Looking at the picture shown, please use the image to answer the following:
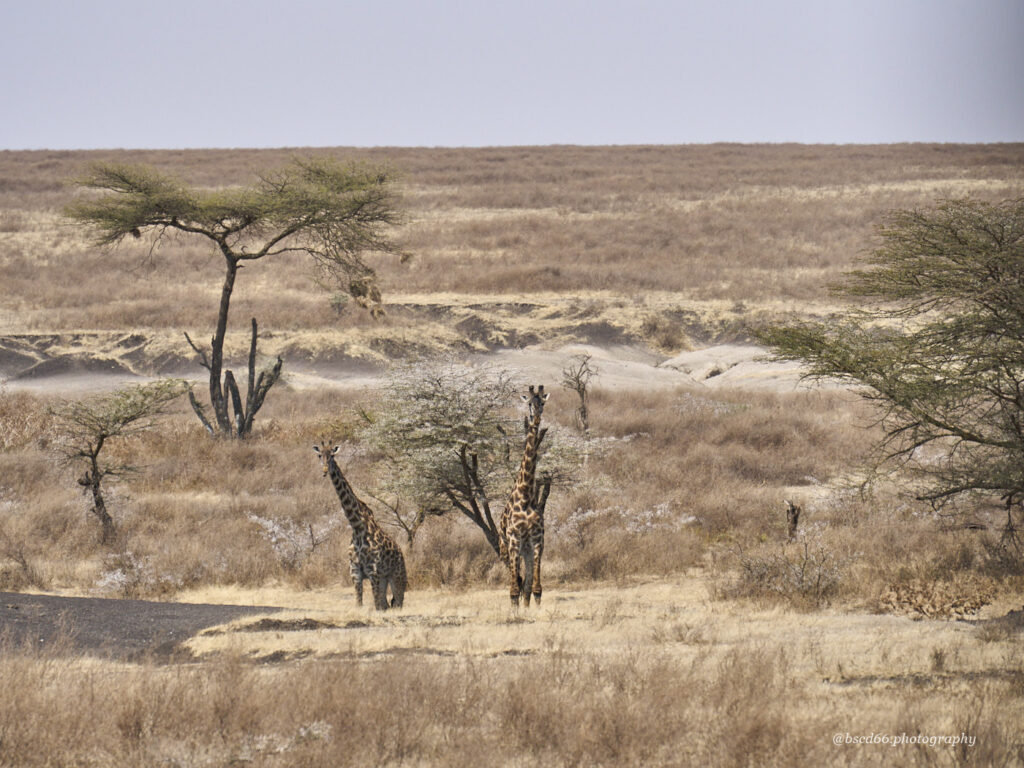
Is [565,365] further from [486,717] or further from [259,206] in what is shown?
[486,717]

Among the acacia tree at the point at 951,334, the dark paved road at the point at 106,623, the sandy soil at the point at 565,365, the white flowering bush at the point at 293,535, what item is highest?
the acacia tree at the point at 951,334

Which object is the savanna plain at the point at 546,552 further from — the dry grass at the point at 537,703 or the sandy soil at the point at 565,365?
the sandy soil at the point at 565,365

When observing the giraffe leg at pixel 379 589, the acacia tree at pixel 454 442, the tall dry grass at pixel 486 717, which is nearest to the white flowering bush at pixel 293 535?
the acacia tree at pixel 454 442

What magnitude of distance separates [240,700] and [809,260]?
46.4 m

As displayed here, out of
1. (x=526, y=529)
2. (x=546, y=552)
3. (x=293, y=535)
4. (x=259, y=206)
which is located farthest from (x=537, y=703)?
(x=259, y=206)

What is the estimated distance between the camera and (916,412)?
463 inches

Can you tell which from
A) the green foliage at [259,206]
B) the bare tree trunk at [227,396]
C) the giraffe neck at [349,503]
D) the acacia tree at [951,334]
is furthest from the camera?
the green foliage at [259,206]

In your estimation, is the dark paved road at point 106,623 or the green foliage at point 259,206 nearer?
the dark paved road at point 106,623

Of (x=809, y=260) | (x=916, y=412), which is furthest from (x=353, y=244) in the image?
(x=809, y=260)

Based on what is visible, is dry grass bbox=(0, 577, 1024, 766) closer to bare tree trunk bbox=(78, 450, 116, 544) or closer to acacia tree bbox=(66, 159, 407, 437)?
bare tree trunk bbox=(78, 450, 116, 544)

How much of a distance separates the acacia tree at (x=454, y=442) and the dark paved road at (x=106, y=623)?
Result: 150 inches

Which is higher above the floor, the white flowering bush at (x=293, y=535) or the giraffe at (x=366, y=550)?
the giraffe at (x=366, y=550)

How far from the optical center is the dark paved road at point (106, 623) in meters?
10.4

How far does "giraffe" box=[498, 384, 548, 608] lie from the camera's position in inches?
506
